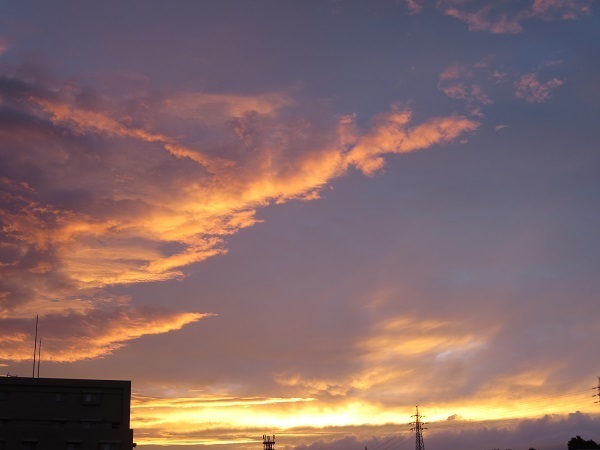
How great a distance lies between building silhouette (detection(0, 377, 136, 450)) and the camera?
84.9 meters

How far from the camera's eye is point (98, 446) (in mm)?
86688

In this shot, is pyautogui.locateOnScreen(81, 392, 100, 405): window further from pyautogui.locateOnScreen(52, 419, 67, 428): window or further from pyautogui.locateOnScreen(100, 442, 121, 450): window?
pyautogui.locateOnScreen(100, 442, 121, 450): window

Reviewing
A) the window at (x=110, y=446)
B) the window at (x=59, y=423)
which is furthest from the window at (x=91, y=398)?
the window at (x=110, y=446)

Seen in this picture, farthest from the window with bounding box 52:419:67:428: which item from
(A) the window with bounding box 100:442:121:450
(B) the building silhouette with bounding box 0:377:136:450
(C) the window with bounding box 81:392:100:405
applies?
(A) the window with bounding box 100:442:121:450

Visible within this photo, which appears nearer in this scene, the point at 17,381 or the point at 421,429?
the point at 17,381

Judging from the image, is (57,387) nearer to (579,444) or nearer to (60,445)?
(60,445)

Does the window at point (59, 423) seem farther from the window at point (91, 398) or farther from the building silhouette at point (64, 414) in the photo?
the window at point (91, 398)

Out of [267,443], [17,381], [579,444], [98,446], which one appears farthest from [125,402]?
[579,444]

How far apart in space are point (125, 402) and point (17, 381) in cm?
1412

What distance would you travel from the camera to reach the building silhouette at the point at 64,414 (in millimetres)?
84938

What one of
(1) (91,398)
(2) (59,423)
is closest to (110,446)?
(1) (91,398)

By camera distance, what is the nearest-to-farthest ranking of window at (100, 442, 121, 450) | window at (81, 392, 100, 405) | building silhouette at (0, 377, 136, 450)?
1. building silhouette at (0, 377, 136, 450)
2. window at (100, 442, 121, 450)
3. window at (81, 392, 100, 405)

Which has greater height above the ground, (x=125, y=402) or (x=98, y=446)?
(x=125, y=402)

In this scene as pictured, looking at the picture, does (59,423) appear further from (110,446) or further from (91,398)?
(110,446)
